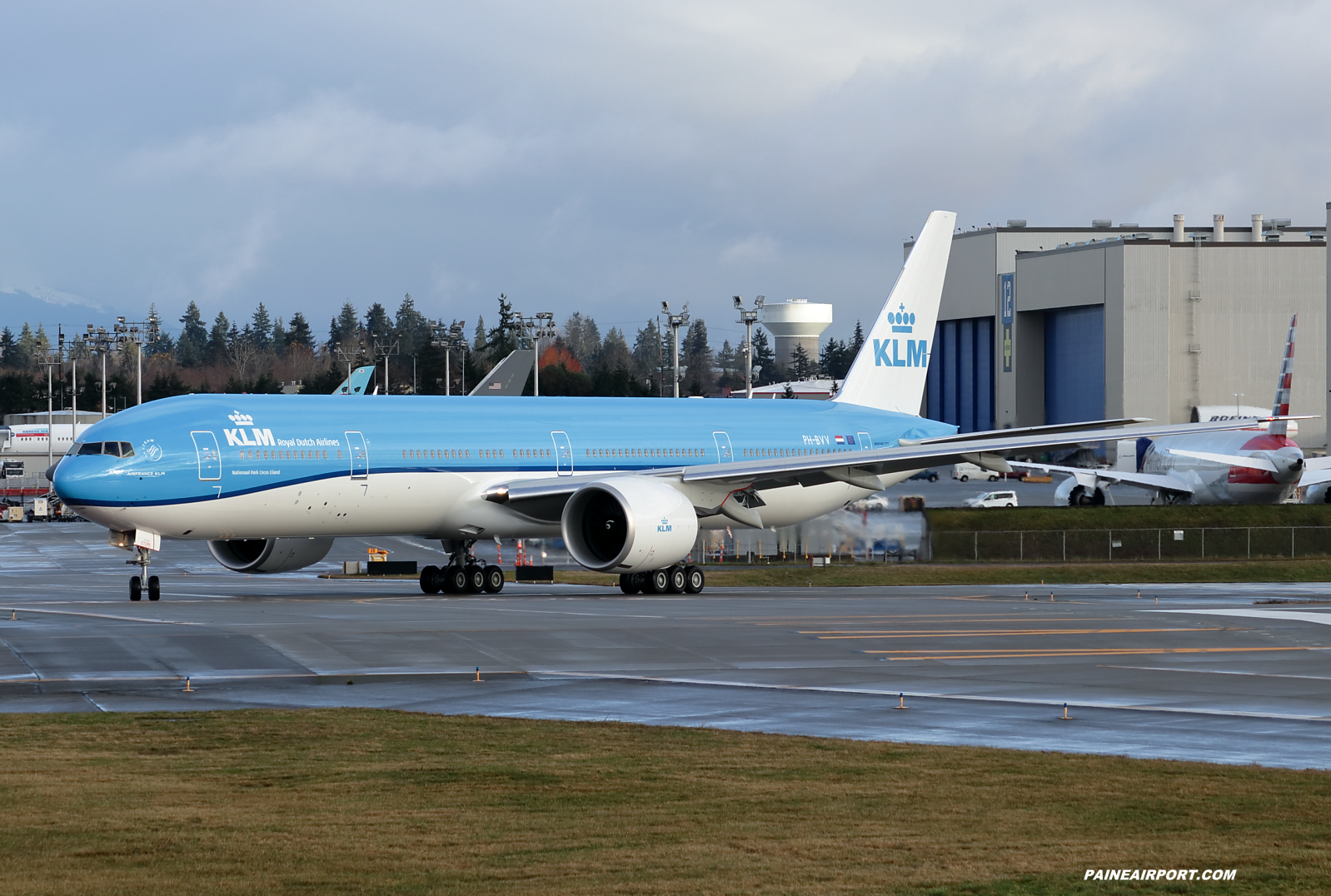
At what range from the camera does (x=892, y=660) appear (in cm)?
2308

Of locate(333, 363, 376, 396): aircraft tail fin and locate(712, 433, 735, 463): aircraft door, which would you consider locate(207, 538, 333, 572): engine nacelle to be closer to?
locate(712, 433, 735, 463): aircraft door

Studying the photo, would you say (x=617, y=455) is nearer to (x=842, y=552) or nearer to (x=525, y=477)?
(x=525, y=477)

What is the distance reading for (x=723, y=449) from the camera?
1640 inches

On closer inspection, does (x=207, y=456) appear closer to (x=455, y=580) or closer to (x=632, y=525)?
(x=455, y=580)

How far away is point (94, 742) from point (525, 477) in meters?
22.8

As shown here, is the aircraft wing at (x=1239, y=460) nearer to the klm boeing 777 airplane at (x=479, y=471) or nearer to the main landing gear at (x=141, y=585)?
the klm boeing 777 airplane at (x=479, y=471)

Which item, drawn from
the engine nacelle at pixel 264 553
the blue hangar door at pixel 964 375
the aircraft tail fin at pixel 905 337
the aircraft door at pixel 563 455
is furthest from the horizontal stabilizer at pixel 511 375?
the blue hangar door at pixel 964 375

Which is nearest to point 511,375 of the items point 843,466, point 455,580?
point 455,580

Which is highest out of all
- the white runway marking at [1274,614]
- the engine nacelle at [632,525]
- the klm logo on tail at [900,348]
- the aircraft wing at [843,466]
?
the klm logo on tail at [900,348]

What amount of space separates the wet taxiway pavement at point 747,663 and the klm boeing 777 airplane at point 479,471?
175 centimetres

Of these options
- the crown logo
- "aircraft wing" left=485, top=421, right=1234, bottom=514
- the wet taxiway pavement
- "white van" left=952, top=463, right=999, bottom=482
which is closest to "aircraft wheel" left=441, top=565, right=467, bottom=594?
the wet taxiway pavement

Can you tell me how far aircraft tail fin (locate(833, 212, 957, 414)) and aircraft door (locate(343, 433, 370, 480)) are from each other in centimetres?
1635

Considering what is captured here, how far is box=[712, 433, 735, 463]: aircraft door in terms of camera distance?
1634 inches

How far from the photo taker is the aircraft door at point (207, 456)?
33.0 meters
